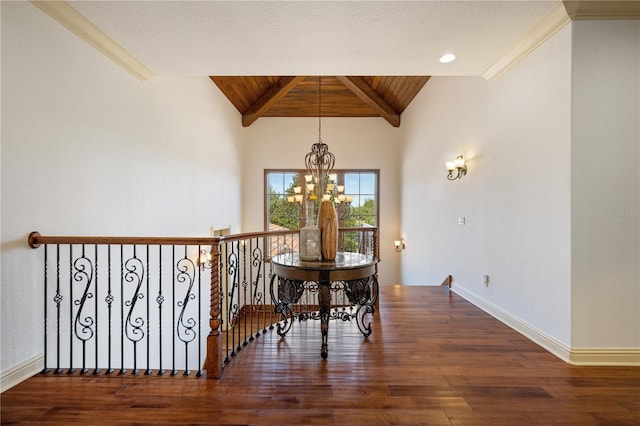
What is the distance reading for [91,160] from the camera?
274 cm

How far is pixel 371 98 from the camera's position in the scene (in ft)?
22.9

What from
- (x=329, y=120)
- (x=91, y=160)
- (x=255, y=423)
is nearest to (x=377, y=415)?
(x=255, y=423)

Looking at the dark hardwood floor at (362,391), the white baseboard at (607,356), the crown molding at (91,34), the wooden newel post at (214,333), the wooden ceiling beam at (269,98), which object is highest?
the wooden ceiling beam at (269,98)

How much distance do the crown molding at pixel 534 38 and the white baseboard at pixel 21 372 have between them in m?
4.81

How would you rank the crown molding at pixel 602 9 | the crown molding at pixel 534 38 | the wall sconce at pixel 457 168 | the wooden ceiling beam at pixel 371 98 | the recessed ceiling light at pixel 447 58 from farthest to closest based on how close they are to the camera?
the wooden ceiling beam at pixel 371 98 < the wall sconce at pixel 457 168 < the recessed ceiling light at pixel 447 58 < the crown molding at pixel 534 38 < the crown molding at pixel 602 9

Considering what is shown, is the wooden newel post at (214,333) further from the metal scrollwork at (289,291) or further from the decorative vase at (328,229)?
the decorative vase at (328,229)

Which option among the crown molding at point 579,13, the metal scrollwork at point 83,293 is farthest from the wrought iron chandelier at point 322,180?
the crown molding at point 579,13

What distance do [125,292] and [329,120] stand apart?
609 cm

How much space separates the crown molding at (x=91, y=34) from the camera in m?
2.27

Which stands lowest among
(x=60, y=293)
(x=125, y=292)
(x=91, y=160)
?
(x=125, y=292)

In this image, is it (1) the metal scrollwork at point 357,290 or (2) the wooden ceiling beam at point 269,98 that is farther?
(2) the wooden ceiling beam at point 269,98

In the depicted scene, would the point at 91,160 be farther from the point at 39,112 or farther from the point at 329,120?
the point at 329,120

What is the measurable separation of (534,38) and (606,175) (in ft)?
4.43

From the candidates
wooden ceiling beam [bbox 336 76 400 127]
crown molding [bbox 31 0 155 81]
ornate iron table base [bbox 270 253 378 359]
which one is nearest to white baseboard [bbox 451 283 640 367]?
ornate iron table base [bbox 270 253 378 359]
